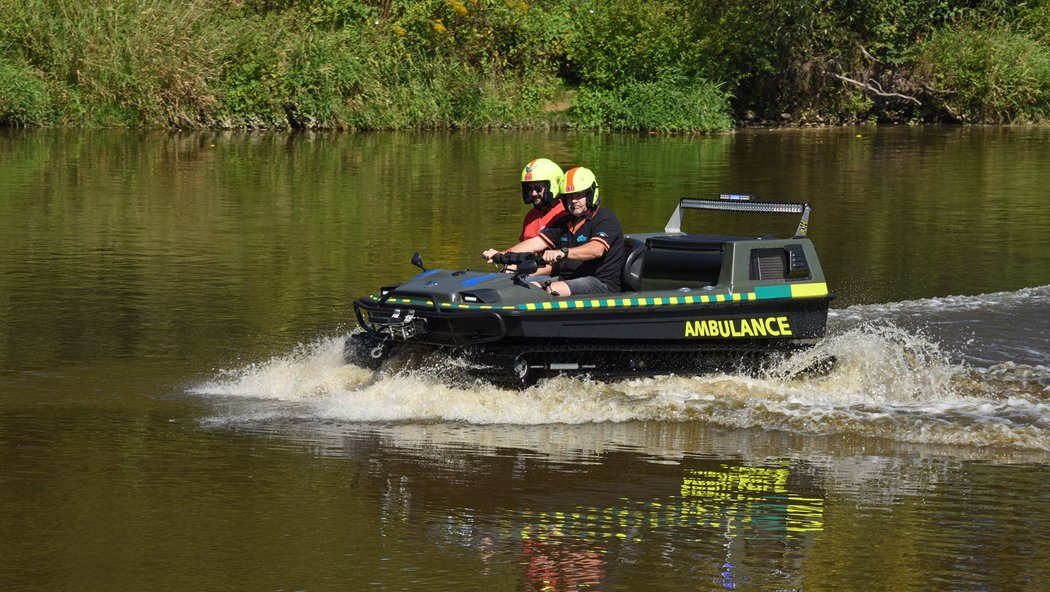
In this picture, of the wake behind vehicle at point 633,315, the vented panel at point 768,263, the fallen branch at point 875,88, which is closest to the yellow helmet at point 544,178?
the wake behind vehicle at point 633,315

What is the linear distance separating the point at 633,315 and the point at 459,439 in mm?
1918

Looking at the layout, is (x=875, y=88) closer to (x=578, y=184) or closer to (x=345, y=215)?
(x=345, y=215)

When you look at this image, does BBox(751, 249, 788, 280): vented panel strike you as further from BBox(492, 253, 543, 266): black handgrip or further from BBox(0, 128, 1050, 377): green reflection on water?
BBox(0, 128, 1050, 377): green reflection on water

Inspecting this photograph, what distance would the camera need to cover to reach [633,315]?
36.9 feet

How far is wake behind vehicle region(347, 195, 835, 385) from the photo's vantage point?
10.9 m

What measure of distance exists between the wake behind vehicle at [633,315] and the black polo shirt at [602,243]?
0.20 meters

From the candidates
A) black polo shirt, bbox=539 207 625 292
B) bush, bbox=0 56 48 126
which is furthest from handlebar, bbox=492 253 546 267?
bush, bbox=0 56 48 126

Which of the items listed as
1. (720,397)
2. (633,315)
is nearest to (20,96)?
(633,315)

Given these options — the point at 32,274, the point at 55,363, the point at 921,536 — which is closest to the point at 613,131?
the point at 32,274

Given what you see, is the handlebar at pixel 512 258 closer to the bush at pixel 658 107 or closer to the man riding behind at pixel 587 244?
the man riding behind at pixel 587 244

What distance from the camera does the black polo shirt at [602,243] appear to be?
1196 cm

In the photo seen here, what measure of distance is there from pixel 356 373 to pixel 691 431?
2.55m

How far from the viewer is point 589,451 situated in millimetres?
9758

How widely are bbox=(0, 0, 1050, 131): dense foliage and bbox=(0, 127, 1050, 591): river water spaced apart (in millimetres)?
15080
